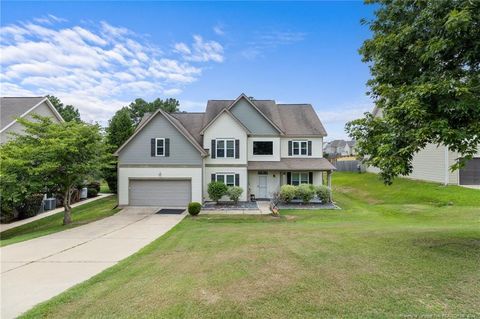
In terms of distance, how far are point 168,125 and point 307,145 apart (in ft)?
41.1

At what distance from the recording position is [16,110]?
23.8m

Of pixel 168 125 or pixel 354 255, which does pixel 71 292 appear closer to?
pixel 354 255

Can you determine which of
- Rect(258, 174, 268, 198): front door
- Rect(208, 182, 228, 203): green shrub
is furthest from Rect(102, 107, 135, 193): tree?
Rect(258, 174, 268, 198): front door

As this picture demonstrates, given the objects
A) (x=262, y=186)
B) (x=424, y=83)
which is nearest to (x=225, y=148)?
(x=262, y=186)

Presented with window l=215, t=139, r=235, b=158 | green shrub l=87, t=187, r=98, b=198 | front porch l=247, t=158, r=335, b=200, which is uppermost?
window l=215, t=139, r=235, b=158

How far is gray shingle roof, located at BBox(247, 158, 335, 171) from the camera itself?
23.1m

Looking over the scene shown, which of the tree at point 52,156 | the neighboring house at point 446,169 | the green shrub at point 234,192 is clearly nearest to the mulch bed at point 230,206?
the green shrub at point 234,192

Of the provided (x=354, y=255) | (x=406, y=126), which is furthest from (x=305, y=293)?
(x=406, y=126)

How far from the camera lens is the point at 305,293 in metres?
4.72

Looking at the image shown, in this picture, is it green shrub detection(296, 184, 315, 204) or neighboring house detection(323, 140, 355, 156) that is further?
neighboring house detection(323, 140, 355, 156)

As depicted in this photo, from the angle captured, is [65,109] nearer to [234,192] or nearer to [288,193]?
[234,192]

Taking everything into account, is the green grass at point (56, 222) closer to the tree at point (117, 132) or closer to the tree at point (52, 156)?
the tree at point (52, 156)

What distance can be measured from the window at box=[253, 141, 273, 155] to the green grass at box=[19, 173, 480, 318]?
15051mm

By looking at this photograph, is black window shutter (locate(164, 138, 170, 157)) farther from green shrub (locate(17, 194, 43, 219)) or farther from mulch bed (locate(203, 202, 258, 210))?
green shrub (locate(17, 194, 43, 219))
